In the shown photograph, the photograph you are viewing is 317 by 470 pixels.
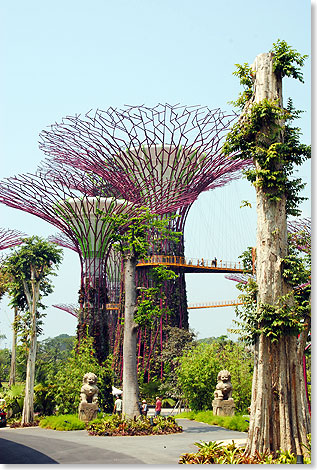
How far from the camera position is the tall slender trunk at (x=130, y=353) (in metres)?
15.3

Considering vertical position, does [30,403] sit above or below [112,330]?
below

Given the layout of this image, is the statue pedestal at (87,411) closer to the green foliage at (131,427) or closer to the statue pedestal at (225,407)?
the green foliage at (131,427)

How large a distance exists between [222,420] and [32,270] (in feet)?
31.0

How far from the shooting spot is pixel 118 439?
43.3 feet

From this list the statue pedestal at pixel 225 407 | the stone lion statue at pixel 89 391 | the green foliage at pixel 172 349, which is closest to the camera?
the stone lion statue at pixel 89 391

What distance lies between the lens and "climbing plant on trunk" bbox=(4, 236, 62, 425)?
69.1 ft

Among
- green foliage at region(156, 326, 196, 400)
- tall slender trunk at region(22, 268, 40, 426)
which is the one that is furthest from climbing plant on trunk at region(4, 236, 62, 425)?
green foliage at region(156, 326, 196, 400)

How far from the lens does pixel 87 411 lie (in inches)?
674

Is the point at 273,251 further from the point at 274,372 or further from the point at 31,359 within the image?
the point at 31,359

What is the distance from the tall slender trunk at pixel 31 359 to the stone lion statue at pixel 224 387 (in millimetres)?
6907

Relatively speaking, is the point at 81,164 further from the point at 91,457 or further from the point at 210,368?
the point at 91,457

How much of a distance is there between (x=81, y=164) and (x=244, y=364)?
1001 cm

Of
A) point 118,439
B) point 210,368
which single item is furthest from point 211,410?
point 118,439

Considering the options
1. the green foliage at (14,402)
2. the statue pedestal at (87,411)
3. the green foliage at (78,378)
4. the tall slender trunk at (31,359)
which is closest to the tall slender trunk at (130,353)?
the statue pedestal at (87,411)
